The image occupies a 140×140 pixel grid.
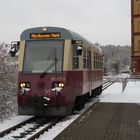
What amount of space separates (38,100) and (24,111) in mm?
704

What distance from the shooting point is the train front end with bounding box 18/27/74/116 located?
612 inches

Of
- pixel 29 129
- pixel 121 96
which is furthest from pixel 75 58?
pixel 121 96

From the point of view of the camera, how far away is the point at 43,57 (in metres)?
16.2

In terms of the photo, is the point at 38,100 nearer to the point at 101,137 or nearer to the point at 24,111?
the point at 24,111

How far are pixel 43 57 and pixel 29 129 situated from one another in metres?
3.38

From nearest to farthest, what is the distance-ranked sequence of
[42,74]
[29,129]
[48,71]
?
1. [29,129]
2. [42,74]
3. [48,71]

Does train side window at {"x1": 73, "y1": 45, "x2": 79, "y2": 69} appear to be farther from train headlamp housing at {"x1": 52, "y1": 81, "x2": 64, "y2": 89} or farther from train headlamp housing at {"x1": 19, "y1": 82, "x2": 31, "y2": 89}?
train headlamp housing at {"x1": 19, "y1": 82, "x2": 31, "y2": 89}

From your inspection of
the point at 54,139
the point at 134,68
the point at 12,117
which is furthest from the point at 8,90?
the point at 134,68

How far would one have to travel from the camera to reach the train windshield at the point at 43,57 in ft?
52.5

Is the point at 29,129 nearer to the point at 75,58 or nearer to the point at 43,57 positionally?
the point at 43,57

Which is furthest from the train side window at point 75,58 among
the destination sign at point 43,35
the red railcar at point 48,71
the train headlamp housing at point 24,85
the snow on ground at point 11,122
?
the snow on ground at point 11,122

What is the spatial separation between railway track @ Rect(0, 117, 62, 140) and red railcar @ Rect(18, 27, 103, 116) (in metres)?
0.48

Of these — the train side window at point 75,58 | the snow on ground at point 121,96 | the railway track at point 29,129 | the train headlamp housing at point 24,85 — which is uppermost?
the train side window at point 75,58

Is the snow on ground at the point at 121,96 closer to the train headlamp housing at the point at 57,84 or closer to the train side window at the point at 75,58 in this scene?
the train side window at the point at 75,58
